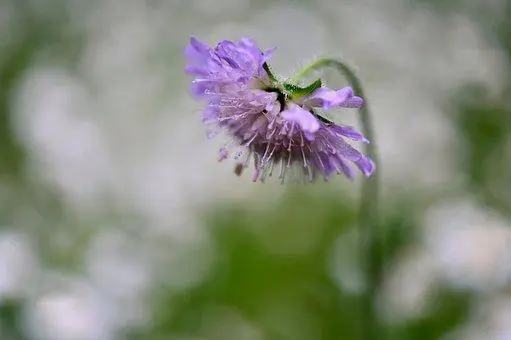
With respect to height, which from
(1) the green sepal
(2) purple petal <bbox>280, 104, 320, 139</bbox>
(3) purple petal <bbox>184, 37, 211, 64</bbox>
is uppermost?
(3) purple petal <bbox>184, 37, 211, 64</bbox>

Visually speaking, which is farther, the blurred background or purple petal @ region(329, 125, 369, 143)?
the blurred background

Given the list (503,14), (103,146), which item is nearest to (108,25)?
(103,146)

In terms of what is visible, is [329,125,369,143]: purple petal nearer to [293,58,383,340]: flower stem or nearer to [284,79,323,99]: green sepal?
[284,79,323,99]: green sepal

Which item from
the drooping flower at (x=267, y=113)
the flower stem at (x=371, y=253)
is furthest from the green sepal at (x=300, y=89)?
the flower stem at (x=371, y=253)

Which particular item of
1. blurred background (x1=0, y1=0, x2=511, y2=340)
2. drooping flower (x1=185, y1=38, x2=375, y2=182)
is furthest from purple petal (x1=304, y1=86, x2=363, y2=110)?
blurred background (x1=0, y1=0, x2=511, y2=340)

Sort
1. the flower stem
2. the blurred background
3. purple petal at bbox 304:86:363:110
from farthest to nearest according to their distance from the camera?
the blurred background → the flower stem → purple petal at bbox 304:86:363:110

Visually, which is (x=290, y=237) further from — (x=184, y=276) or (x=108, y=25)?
(x=108, y=25)

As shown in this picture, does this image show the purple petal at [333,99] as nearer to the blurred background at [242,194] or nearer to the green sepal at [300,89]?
the green sepal at [300,89]
